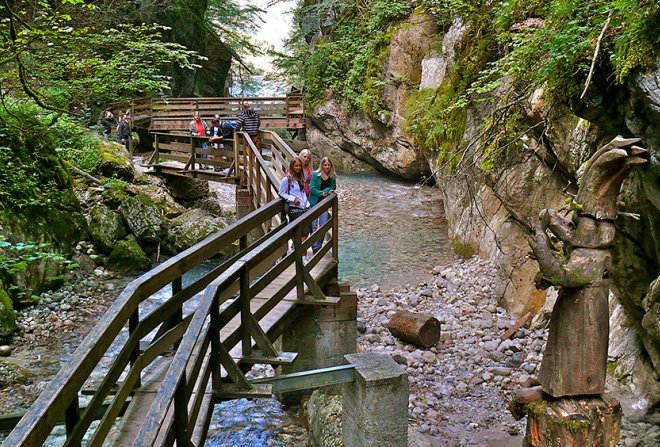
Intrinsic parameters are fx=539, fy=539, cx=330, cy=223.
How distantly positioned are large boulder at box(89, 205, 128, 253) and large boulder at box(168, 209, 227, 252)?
1.38 metres

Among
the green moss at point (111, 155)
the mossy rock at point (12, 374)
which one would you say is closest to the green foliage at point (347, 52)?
the green moss at point (111, 155)

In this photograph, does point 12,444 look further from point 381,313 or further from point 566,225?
point 381,313

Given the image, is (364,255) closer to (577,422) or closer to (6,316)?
(6,316)

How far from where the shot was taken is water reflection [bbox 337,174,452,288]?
12.6 meters

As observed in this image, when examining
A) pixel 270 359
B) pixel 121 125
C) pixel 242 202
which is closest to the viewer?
pixel 270 359

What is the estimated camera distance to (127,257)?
41.8 ft

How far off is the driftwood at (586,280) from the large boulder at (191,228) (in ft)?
37.8

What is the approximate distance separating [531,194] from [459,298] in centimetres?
252

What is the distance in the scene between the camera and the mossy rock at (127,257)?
12.7 meters

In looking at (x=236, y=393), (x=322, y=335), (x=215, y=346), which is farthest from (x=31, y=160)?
(x=236, y=393)

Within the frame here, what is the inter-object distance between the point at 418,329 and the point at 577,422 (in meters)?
4.60

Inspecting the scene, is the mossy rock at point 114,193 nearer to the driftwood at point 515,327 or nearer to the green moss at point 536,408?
the driftwood at point 515,327

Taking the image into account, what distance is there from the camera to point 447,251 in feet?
44.2

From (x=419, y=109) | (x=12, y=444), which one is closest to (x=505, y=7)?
(x=419, y=109)
